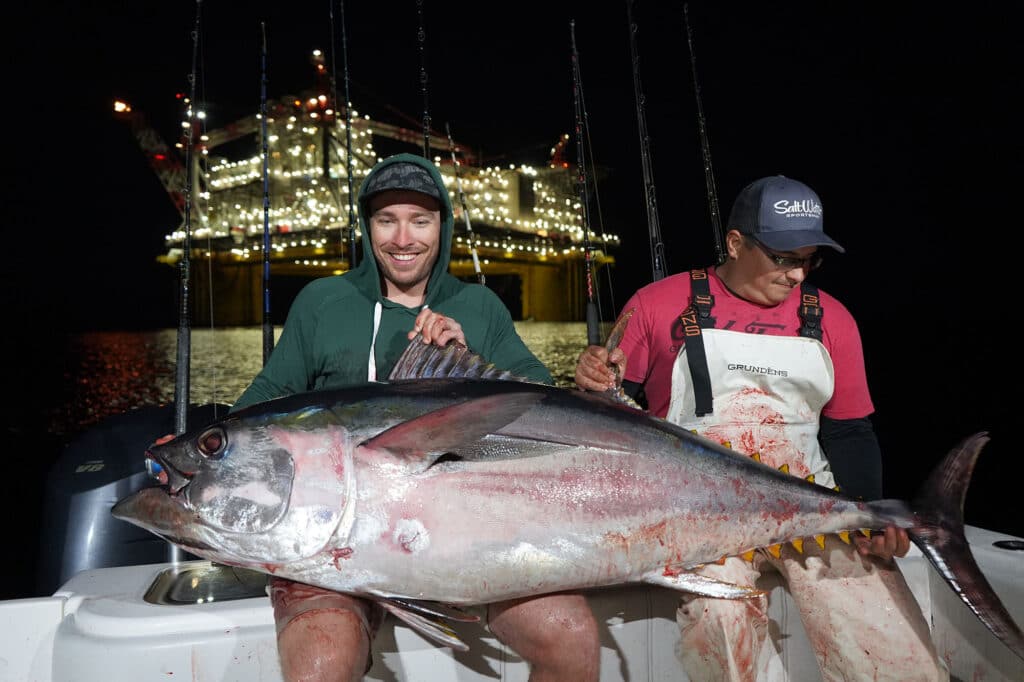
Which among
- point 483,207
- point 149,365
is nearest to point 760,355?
point 149,365

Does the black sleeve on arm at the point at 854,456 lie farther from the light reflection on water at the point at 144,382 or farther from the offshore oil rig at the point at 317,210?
the offshore oil rig at the point at 317,210

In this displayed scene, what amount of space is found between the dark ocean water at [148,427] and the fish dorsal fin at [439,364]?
2.03 m

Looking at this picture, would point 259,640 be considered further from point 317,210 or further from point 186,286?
point 317,210

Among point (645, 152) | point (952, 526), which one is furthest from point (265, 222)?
point (952, 526)

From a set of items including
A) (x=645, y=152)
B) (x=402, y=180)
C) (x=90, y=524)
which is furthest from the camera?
(x=645, y=152)

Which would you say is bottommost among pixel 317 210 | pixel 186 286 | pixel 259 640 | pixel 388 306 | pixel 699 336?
pixel 259 640

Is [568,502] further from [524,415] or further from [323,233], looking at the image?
[323,233]

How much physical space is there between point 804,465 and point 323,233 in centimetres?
4737

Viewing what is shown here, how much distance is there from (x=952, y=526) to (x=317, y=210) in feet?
174

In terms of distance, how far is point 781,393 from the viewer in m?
2.69

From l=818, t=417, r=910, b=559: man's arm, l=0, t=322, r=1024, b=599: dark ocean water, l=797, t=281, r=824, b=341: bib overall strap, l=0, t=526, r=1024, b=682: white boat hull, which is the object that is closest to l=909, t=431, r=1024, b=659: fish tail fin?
l=818, t=417, r=910, b=559: man's arm

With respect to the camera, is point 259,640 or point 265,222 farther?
point 265,222

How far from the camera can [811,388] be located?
269 cm

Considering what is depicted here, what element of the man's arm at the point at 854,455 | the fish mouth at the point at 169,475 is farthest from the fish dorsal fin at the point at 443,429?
the man's arm at the point at 854,455
